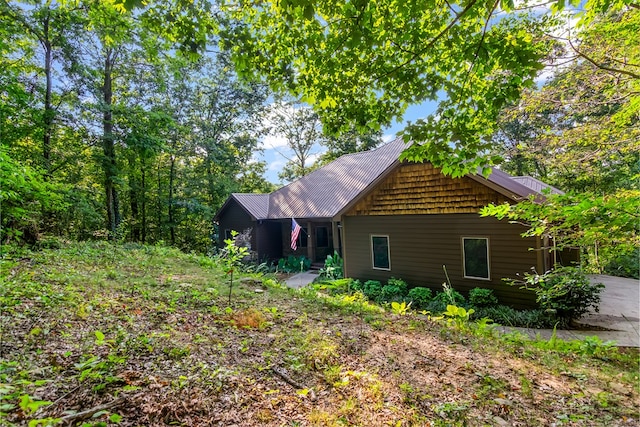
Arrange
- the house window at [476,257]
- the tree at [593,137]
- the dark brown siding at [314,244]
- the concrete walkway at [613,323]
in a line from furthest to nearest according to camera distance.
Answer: the dark brown siding at [314,244] < the house window at [476,257] < the concrete walkway at [613,323] < the tree at [593,137]

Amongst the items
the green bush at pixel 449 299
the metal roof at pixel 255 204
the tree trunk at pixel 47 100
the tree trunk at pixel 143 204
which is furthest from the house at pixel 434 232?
the tree trunk at pixel 143 204

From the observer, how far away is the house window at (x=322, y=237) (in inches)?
612

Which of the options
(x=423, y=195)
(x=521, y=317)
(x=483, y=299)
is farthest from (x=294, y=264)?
(x=521, y=317)

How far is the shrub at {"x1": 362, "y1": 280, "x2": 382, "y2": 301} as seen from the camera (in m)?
9.62

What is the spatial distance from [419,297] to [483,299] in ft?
5.35

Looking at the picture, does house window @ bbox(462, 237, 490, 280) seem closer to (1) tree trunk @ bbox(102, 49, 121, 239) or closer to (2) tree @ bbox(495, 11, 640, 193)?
(2) tree @ bbox(495, 11, 640, 193)

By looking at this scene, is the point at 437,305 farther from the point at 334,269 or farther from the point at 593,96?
the point at 593,96

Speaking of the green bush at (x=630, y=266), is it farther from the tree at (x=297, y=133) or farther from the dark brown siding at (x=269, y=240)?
the tree at (x=297, y=133)

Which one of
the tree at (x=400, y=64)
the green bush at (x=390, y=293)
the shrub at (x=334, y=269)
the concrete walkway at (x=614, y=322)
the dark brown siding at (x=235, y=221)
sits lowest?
the concrete walkway at (x=614, y=322)

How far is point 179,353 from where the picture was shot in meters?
2.98

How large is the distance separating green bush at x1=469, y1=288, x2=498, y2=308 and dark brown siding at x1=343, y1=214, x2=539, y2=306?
22cm

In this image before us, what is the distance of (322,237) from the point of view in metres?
15.6

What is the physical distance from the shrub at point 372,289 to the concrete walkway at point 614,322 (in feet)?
11.4

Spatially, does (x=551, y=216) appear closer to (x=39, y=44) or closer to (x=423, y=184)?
(x=423, y=184)
